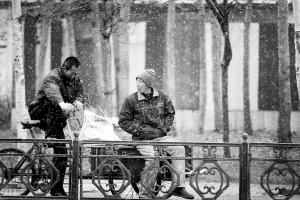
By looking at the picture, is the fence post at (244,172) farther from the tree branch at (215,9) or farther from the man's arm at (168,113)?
the tree branch at (215,9)

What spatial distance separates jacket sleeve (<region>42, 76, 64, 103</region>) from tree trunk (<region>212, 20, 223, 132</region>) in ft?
38.0

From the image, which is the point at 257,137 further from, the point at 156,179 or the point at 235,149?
the point at 156,179

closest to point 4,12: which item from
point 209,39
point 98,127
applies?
point 209,39

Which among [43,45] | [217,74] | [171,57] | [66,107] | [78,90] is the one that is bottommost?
[66,107]

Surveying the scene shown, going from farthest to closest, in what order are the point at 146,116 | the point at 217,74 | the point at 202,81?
the point at 202,81
the point at 217,74
the point at 146,116

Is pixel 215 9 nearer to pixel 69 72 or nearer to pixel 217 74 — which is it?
pixel 69 72

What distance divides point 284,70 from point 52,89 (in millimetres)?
7315

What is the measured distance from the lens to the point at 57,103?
9602mm

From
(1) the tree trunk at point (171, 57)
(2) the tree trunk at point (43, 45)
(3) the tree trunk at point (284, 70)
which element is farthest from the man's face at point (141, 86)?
(2) the tree trunk at point (43, 45)

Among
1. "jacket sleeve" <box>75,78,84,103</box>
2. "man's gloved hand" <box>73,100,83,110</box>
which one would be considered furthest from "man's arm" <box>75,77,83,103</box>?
"man's gloved hand" <box>73,100,83,110</box>

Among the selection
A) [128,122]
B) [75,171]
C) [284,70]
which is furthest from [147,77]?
[284,70]

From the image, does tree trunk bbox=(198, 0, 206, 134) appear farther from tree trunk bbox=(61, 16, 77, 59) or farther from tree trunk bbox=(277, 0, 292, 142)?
tree trunk bbox=(277, 0, 292, 142)

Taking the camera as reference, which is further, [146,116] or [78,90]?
[78,90]

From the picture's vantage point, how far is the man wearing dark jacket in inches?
384
